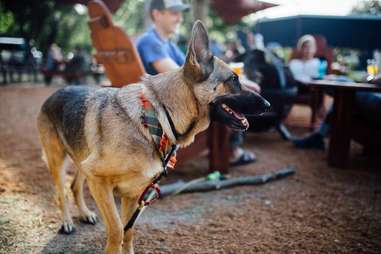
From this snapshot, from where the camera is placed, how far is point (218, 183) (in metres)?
4.05

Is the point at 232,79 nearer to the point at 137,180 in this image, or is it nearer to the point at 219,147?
the point at 137,180

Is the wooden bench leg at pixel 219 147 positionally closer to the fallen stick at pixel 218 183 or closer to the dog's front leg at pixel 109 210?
the fallen stick at pixel 218 183

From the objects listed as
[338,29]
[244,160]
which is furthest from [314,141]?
[338,29]

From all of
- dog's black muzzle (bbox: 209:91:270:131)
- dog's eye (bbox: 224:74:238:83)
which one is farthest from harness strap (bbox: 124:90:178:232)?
dog's eye (bbox: 224:74:238:83)

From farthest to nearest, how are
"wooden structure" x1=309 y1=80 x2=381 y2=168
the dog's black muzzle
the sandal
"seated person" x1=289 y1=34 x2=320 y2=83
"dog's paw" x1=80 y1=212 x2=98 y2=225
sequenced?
"seated person" x1=289 y1=34 x2=320 y2=83 → the sandal → "wooden structure" x1=309 y1=80 x2=381 y2=168 → "dog's paw" x1=80 y1=212 x2=98 y2=225 → the dog's black muzzle

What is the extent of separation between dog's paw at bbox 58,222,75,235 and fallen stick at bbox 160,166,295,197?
3.53 ft

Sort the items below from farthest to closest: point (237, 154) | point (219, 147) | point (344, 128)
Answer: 1. point (237, 154)
2. point (344, 128)
3. point (219, 147)

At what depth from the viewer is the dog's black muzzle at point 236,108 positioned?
2.33 m

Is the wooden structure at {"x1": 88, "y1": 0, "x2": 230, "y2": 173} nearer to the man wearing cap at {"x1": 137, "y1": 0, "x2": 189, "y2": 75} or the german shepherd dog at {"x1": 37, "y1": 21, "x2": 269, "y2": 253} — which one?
the man wearing cap at {"x1": 137, "y1": 0, "x2": 189, "y2": 75}

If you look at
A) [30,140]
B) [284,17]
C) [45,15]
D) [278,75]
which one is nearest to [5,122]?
[30,140]

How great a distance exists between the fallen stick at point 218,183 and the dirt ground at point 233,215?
77 mm

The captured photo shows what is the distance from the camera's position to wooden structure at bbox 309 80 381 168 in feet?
15.2

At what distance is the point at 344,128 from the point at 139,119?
3489 mm

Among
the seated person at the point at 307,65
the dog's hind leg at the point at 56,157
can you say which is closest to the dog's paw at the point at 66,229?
the dog's hind leg at the point at 56,157
